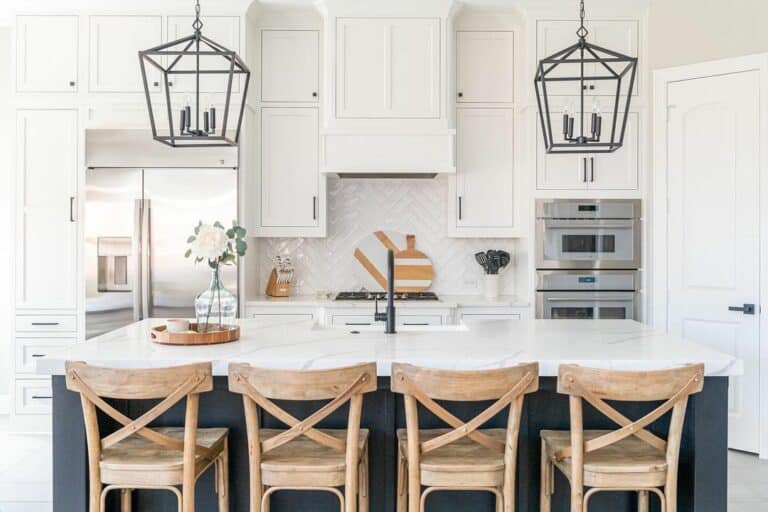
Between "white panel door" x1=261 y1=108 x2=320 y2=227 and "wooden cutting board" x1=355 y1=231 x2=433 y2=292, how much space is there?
2.14ft

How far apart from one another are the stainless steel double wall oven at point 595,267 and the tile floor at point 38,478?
3.92ft

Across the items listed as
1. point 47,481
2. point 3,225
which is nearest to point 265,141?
point 3,225

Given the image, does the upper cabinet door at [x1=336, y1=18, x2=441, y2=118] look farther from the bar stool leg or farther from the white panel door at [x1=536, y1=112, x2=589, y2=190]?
the bar stool leg

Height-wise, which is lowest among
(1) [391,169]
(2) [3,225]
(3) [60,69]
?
(2) [3,225]

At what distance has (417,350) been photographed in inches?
94.9

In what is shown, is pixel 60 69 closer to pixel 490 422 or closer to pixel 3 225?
pixel 3 225

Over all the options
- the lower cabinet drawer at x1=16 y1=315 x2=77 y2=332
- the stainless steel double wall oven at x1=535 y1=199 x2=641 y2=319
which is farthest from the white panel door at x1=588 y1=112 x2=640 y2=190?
the lower cabinet drawer at x1=16 y1=315 x2=77 y2=332

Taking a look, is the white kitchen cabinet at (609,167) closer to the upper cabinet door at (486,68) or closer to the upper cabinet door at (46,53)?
the upper cabinet door at (486,68)

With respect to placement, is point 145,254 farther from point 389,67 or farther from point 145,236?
point 389,67

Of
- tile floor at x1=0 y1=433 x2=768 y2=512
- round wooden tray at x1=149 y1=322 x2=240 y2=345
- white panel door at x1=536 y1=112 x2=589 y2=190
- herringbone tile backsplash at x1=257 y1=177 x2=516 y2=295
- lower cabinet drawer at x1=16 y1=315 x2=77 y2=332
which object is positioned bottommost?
tile floor at x1=0 y1=433 x2=768 y2=512

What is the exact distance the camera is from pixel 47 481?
352 cm

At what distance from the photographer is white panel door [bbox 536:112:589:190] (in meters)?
4.51

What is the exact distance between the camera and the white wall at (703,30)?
12.8 feet

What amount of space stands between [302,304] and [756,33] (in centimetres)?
334
